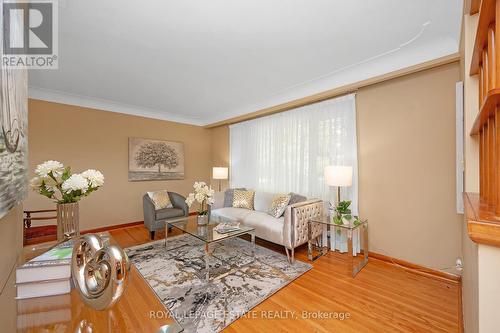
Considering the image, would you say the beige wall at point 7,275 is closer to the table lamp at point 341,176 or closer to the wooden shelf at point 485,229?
the wooden shelf at point 485,229

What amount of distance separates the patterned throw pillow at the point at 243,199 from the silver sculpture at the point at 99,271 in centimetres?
314

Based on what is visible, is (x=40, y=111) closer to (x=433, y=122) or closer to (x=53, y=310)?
(x=53, y=310)

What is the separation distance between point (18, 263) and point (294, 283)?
2102mm

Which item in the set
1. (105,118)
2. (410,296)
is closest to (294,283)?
(410,296)

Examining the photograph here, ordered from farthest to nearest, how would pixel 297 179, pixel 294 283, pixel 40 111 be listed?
pixel 297 179
pixel 40 111
pixel 294 283

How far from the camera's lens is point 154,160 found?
15.0 feet

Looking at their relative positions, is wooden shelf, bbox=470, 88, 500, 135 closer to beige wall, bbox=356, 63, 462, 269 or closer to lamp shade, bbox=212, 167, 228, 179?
beige wall, bbox=356, 63, 462, 269

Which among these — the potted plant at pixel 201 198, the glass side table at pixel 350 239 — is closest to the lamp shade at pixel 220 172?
the potted plant at pixel 201 198

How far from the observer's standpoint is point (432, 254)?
2.28 m

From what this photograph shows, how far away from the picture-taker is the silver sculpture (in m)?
0.64

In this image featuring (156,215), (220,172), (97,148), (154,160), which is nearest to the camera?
(156,215)

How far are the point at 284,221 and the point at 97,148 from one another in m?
3.76

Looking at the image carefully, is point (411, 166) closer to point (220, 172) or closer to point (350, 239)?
point (350, 239)

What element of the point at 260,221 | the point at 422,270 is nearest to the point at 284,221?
the point at 260,221
